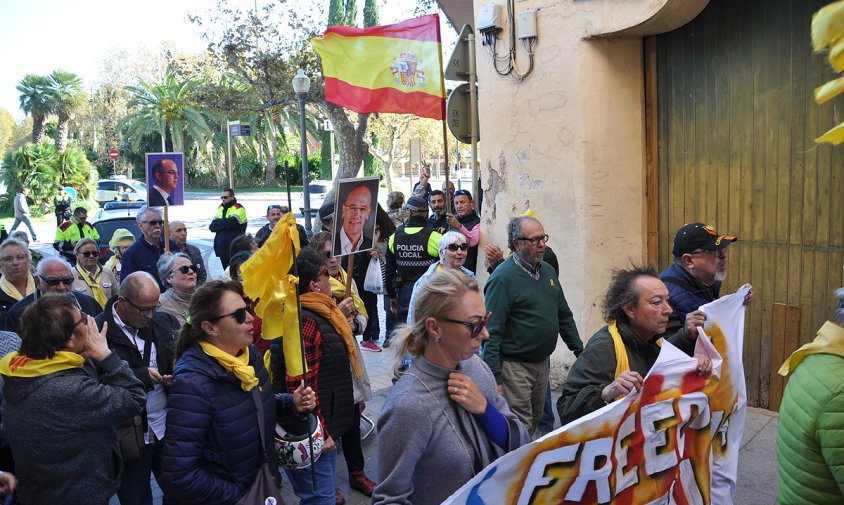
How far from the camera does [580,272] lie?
279 inches

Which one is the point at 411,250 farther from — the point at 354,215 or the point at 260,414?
the point at 260,414

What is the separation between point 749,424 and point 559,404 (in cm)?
338

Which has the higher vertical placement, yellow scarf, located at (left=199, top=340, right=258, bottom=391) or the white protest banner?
yellow scarf, located at (left=199, top=340, right=258, bottom=391)

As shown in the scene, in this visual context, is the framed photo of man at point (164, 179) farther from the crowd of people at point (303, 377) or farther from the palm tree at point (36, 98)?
the palm tree at point (36, 98)

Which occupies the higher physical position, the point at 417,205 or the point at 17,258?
the point at 417,205

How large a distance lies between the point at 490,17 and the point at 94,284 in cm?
478

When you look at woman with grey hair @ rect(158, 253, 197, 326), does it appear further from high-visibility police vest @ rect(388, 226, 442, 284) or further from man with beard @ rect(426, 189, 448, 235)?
man with beard @ rect(426, 189, 448, 235)

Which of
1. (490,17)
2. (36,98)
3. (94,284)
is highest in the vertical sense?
(36,98)

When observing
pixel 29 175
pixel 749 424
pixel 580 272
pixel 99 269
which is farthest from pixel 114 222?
pixel 29 175

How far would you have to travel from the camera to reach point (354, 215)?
18.9 ft

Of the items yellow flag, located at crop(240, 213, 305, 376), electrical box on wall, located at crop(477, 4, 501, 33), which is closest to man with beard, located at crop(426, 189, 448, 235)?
electrical box on wall, located at crop(477, 4, 501, 33)

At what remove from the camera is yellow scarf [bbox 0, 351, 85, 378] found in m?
3.45

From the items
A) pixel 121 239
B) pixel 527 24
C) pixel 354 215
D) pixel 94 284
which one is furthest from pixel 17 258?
pixel 527 24

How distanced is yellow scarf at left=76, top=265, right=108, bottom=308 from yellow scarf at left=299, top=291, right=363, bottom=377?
11.3 ft
